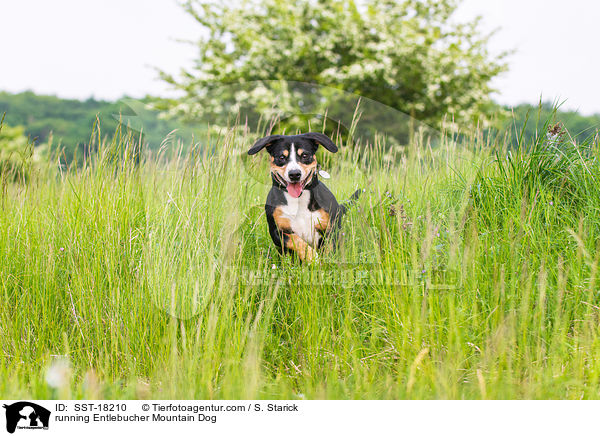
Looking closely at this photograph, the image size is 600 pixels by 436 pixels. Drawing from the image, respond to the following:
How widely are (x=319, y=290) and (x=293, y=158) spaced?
82 centimetres

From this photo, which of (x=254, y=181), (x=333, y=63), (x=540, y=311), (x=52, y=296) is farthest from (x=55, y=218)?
(x=333, y=63)

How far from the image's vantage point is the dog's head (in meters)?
2.11

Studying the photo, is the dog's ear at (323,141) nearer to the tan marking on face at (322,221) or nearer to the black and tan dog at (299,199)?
the black and tan dog at (299,199)

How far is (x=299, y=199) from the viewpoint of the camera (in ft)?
7.45

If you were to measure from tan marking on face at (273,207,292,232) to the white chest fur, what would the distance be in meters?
0.02

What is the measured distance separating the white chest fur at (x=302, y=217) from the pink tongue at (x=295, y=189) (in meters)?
0.07

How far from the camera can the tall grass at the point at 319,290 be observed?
221 centimetres

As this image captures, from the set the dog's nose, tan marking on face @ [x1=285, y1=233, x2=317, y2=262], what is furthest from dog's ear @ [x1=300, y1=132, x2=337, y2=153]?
tan marking on face @ [x1=285, y1=233, x2=317, y2=262]

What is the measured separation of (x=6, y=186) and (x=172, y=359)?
85.4 inches

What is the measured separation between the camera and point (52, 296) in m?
2.77

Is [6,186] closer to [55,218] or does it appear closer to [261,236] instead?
[55,218]
